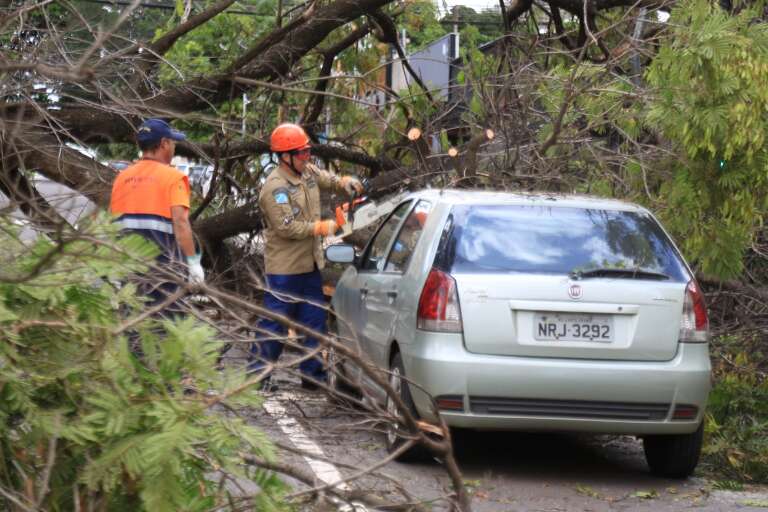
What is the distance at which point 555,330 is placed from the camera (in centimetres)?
674

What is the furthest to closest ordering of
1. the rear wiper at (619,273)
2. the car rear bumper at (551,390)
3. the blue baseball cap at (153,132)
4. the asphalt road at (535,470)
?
the blue baseball cap at (153,132) < the rear wiper at (619,273) < the car rear bumper at (551,390) < the asphalt road at (535,470)

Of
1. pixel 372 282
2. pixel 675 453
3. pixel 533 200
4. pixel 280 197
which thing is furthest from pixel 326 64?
pixel 675 453

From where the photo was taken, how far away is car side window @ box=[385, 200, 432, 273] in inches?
304

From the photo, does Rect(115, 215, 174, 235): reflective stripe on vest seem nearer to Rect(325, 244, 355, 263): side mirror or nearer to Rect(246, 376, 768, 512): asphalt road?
Rect(325, 244, 355, 263): side mirror

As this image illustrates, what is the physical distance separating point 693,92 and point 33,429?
5.40 meters

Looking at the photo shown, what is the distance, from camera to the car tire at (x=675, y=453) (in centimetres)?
706

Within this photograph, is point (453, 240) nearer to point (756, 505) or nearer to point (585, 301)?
point (585, 301)

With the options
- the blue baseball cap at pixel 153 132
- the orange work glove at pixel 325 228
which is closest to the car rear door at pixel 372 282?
the orange work glove at pixel 325 228

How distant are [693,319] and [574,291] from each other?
0.73 metres

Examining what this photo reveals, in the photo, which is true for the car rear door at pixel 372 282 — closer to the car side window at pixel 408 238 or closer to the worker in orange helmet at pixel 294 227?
the car side window at pixel 408 238

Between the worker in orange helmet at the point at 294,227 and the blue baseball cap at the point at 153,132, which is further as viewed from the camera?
the worker in orange helmet at the point at 294,227

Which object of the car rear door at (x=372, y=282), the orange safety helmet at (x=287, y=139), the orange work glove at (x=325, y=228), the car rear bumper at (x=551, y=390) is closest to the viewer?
the car rear bumper at (x=551, y=390)

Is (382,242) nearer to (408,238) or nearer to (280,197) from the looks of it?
(408,238)

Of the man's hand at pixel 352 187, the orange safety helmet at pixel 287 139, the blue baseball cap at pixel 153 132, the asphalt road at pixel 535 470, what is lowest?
the asphalt road at pixel 535 470
